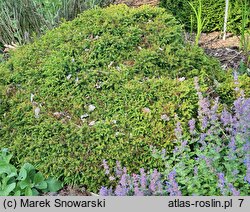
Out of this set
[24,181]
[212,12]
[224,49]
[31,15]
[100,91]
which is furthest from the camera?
[212,12]

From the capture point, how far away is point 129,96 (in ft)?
8.54

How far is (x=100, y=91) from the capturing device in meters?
2.71

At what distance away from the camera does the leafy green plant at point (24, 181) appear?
2477 millimetres

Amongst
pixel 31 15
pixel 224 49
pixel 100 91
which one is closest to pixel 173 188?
pixel 100 91

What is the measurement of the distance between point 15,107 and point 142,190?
1058 mm

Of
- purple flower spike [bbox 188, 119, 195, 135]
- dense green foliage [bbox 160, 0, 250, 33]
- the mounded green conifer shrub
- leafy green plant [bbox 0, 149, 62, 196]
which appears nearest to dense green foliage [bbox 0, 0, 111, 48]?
dense green foliage [bbox 160, 0, 250, 33]

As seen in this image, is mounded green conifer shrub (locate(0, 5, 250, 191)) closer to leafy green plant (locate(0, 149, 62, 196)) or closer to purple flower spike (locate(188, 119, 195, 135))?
leafy green plant (locate(0, 149, 62, 196))

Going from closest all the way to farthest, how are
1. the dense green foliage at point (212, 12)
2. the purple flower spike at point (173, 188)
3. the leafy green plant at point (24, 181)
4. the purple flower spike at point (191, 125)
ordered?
the purple flower spike at point (173, 188) → the purple flower spike at point (191, 125) → the leafy green plant at point (24, 181) → the dense green foliage at point (212, 12)

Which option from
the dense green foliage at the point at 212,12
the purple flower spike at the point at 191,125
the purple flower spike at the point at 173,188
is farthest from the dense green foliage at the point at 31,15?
the purple flower spike at the point at 173,188

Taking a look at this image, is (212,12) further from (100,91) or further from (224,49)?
(100,91)

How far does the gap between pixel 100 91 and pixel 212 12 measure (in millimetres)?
2294

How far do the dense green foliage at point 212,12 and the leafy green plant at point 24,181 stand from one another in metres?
2.38

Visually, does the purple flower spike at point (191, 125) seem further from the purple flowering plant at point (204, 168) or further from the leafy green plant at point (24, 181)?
the leafy green plant at point (24, 181)

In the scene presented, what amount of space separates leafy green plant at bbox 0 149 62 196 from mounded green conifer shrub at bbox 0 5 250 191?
0.18 ft
